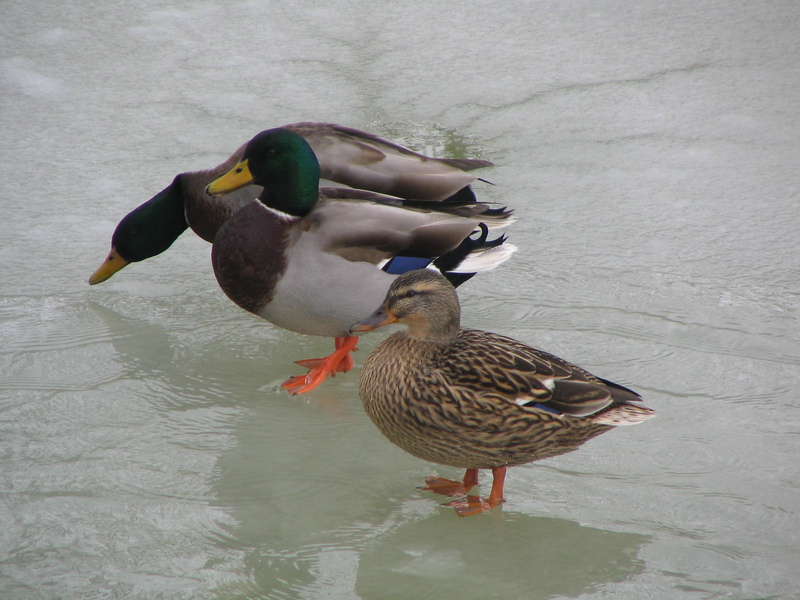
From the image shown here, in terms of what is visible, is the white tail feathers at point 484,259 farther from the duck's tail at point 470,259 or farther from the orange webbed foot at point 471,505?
the orange webbed foot at point 471,505

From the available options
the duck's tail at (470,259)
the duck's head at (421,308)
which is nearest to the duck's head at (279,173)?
the duck's tail at (470,259)

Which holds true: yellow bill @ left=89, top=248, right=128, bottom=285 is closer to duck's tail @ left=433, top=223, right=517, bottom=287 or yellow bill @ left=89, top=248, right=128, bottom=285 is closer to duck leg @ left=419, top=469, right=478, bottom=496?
duck's tail @ left=433, top=223, right=517, bottom=287

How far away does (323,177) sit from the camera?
11.8 ft

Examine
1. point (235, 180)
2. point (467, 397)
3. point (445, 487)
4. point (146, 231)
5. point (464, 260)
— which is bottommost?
point (445, 487)

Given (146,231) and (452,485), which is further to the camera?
(146,231)

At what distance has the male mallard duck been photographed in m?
3.56

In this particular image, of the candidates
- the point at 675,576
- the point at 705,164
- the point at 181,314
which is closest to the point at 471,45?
the point at 705,164

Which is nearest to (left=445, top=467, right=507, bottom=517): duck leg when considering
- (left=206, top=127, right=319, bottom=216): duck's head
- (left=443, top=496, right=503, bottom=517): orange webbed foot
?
(left=443, top=496, right=503, bottom=517): orange webbed foot

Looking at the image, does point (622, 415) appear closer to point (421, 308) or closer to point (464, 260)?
point (421, 308)

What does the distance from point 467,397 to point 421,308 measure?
0.28m

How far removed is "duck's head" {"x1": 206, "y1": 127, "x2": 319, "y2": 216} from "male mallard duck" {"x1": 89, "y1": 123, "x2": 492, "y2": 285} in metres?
0.31

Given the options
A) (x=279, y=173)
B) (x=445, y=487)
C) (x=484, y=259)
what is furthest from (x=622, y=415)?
(x=279, y=173)

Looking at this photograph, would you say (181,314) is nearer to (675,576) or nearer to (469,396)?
(469,396)

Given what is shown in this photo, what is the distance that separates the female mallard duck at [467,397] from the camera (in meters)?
2.36
